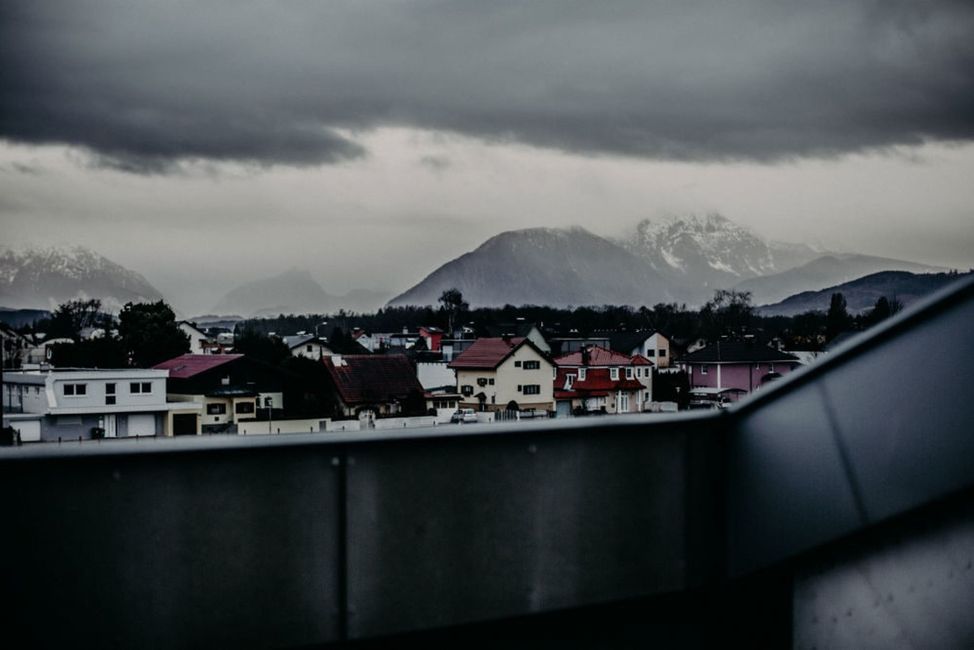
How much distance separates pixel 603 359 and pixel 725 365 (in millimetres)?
10359

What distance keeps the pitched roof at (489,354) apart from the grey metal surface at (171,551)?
75.6 ft

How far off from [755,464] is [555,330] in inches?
1424

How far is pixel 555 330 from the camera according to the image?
127 ft

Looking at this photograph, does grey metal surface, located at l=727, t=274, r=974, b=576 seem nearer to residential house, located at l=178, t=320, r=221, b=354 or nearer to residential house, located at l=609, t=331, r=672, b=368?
residential house, located at l=178, t=320, r=221, b=354

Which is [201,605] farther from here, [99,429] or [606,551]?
[99,429]

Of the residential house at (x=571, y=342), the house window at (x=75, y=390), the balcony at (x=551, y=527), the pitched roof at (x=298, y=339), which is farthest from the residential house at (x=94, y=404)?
the residential house at (x=571, y=342)

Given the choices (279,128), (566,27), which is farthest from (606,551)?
(279,128)

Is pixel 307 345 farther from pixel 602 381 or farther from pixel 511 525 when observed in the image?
pixel 511 525

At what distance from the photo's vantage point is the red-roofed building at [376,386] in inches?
925

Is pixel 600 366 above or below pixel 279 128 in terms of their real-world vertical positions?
below

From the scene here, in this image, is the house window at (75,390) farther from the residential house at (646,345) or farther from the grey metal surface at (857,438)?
the residential house at (646,345)

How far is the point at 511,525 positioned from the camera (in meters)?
2.31

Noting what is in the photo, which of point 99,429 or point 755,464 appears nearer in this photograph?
point 755,464

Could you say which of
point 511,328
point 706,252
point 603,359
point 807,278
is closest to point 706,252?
point 706,252
